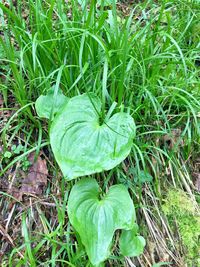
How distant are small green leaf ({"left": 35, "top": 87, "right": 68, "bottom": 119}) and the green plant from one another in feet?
0.18

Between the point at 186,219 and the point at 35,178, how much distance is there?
756 millimetres

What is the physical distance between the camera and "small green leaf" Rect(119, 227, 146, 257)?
60.6 inches

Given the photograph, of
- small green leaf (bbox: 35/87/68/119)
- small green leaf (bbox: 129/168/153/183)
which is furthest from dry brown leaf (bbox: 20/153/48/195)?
small green leaf (bbox: 129/168/153/183)

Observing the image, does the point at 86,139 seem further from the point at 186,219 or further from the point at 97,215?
the point at 186,219

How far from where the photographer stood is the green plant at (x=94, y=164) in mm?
1441

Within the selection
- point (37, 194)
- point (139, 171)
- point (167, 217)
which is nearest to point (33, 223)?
point (37, 194)

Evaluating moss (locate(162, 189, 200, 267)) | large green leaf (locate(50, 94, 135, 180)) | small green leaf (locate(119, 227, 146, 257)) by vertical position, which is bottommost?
moss (locate(162, 189, 200, 267))

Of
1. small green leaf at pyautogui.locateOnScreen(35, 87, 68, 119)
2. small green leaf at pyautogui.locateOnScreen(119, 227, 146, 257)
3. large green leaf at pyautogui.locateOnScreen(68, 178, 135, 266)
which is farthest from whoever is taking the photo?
small green leaf at pyautogui.locateOnScreen(35, 87, 68, 119)

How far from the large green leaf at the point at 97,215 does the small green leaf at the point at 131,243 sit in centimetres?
12

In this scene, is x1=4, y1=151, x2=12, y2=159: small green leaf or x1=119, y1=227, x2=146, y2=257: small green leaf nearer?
x1=119, y1=227, x2=146, y2=257: small green leaf

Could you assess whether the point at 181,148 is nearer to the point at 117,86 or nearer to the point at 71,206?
the point at 117,86

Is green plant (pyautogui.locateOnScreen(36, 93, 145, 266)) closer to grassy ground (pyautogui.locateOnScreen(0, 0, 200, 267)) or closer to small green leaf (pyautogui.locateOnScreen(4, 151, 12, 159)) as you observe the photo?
grassy ground (pyautogui.locateOnScreen(0, 0, 200, 267))

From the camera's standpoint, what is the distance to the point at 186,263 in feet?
5.67

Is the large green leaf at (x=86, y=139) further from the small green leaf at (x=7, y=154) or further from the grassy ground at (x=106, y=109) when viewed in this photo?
the small green leaf at (x=7, y=154)
